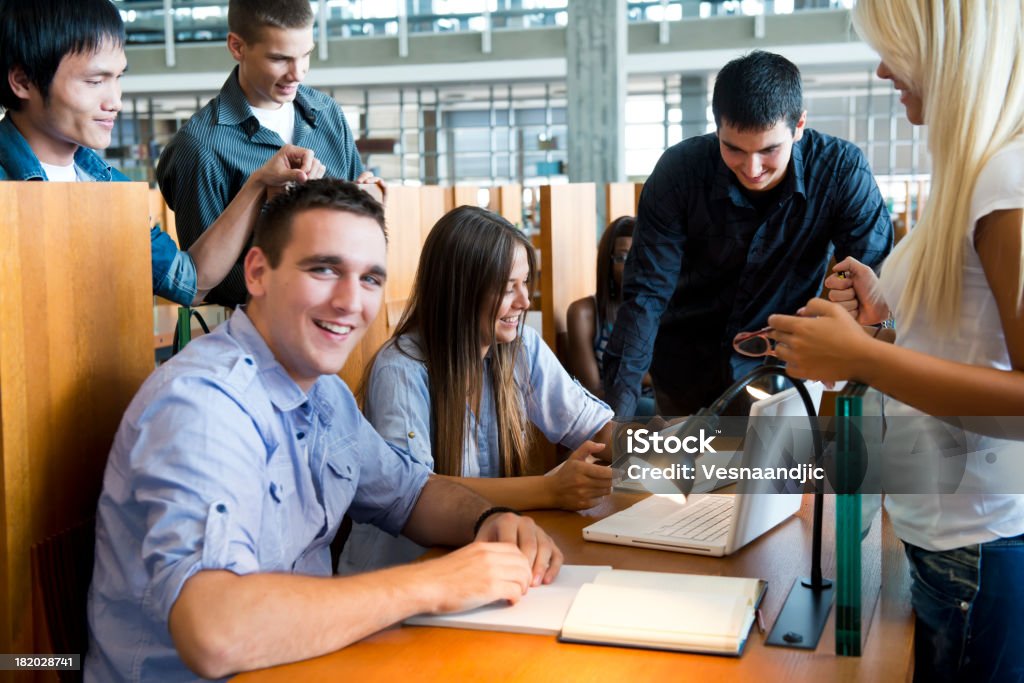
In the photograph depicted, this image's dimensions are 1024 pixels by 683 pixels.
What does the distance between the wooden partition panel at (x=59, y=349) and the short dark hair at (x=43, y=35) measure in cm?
41

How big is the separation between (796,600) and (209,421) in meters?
0.79

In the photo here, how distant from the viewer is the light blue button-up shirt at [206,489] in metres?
1.21

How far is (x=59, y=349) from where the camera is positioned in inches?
55.3

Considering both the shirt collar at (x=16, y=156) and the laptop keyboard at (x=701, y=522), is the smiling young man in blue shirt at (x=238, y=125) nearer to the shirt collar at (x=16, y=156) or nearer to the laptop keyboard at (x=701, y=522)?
the shirt collar at (x=16, y=156)

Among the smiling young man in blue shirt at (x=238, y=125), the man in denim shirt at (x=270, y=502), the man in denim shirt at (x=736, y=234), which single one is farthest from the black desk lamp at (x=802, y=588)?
the smiling young man in blue shirt at (x=238, y=125)

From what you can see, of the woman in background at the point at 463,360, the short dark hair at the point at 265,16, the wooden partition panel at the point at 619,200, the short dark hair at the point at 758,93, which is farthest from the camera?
the wooden partition panel at the point at 619,200

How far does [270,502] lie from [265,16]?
152 centimetres

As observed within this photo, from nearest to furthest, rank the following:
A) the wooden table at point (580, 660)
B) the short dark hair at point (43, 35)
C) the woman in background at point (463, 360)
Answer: the wooden table at point (580, 660)
the short dark hair at point (43, 35)
the woman in background at point (463, 360)

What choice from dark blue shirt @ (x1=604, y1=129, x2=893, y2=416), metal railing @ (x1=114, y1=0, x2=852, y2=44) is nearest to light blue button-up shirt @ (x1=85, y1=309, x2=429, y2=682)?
dark blue shirt @ (x1=604, y1=129, x2=893, y2=416)

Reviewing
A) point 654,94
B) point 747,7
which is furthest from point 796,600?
point 654,94

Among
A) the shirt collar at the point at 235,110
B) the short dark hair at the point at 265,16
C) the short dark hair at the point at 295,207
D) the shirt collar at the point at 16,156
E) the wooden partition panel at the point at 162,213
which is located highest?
the short dark hair at the point at 265,16

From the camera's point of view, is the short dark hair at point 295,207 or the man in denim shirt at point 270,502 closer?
the man in denim shirt at point 270,502

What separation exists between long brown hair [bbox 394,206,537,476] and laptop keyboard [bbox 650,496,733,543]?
55 cm

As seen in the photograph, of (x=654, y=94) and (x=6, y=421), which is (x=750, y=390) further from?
(x=654, y=94)
